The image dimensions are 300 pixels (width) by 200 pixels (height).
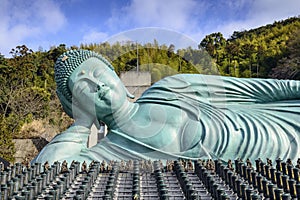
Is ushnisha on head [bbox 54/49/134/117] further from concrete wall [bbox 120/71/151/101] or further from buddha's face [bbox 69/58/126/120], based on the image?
concrete wall [bbox 120/71/151/101]

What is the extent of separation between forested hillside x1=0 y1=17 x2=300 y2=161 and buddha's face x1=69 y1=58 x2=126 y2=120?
1.05 metres

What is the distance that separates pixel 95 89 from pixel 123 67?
8767mm

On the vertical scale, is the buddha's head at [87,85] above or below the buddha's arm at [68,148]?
above

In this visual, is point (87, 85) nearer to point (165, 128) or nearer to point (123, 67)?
point (165, 128)

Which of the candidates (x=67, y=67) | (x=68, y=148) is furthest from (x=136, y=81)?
(x=68, y=148)

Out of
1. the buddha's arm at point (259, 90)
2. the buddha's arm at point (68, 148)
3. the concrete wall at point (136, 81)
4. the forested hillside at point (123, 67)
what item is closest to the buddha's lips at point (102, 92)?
the buddha's arm at point (68, 148)

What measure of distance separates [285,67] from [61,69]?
18859 mm

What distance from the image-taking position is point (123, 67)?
14383mm

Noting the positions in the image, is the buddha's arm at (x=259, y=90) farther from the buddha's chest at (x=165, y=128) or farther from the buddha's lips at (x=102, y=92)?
the buddha's lips at (x=102, y=92)

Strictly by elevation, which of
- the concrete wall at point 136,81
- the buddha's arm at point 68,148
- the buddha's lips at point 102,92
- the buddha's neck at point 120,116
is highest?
the concrete wall at point 136,81

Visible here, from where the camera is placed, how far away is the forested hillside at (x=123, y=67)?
30.2ft

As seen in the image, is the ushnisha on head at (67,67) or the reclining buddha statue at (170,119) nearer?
the reclining buddha statue at (170,119)

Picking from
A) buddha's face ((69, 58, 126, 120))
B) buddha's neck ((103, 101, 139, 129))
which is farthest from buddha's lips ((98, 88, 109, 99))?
buddha's neck ((103, 101, 139, 129))

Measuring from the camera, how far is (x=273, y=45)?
28047 millimetres
